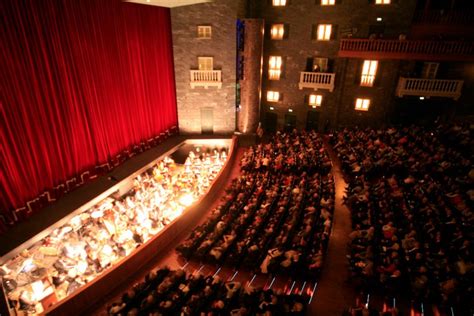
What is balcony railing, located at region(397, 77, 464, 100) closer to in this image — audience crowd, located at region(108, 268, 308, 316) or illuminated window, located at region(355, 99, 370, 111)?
illuminated window, located at region(355, 99, 370, 111)

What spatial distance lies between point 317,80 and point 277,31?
163 inches

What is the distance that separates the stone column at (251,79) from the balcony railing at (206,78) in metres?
1.68

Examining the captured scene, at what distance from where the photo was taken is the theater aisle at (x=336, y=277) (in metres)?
7.64

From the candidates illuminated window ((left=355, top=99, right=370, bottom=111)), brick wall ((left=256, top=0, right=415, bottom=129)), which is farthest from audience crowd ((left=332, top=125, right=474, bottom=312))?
brick wall ((left=256, top=0, right=415, bottom=129))

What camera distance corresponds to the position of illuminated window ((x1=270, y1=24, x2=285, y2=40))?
1831 cm

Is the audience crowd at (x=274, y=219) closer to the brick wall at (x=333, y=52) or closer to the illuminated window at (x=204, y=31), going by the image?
the brick wall at (x=333, y=52)

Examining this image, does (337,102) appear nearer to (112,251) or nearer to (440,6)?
(440,6)

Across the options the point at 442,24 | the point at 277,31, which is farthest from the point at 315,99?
the point at 442,24

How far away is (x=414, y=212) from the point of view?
10039 millimetres

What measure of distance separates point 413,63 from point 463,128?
4887mm

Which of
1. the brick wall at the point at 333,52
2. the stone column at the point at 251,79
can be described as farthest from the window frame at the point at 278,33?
the stone column at the point at 251,79

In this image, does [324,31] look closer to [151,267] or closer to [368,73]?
[368,73]

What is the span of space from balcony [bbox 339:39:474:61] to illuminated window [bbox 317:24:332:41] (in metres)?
1.61

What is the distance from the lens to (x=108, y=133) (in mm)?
13516
